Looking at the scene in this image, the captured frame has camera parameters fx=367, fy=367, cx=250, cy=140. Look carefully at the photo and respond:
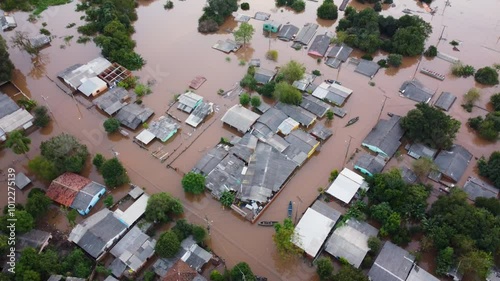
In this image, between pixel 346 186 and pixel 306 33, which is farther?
pixel 306 33

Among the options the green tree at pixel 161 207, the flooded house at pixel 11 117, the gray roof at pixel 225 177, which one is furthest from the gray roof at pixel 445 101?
the flooded house at pixel 11 117

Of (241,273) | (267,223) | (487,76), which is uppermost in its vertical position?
(487,76)

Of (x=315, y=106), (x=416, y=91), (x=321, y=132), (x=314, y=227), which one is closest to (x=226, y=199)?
(x=314, y=227)

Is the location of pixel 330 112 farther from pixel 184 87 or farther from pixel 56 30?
pixel 56 30

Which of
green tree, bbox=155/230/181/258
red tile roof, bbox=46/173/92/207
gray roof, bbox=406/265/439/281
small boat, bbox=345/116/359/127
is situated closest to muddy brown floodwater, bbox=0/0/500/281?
small boat, bbox=345/116/359/127

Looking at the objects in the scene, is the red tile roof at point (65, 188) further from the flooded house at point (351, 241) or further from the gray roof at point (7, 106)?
the flooded house at point (351, 241)

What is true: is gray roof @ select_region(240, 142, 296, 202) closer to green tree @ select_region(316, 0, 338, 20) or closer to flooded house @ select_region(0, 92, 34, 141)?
flooded house @ select_region(0, 92, 34, 141)

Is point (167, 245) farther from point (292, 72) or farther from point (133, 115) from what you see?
point (292, 72)
